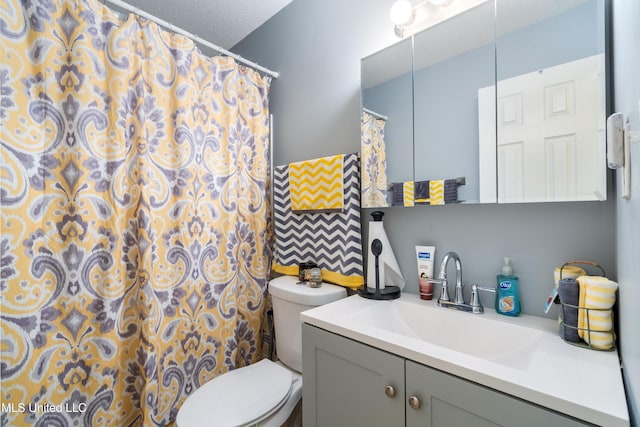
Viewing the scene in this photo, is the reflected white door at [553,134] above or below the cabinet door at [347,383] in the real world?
above

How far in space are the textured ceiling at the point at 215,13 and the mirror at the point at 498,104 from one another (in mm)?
976

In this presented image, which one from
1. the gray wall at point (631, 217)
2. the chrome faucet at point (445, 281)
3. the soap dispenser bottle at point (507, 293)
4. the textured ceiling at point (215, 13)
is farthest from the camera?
the textured ceiling at point (215, 13)

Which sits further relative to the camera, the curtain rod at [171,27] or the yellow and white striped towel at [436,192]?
the curtain rod at [171,27]

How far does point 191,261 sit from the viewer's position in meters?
1.42

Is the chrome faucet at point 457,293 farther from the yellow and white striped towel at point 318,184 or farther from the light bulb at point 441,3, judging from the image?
the light bulb at point 441,3

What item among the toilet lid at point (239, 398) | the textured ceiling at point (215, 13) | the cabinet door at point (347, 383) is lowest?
the toilet lid at point (239, 398)

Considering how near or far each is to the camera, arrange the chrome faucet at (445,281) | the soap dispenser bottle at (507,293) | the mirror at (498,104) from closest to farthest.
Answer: the mirror at (498,104) < the soap dispenser bottle at (507,293) < the chrome faucet at (445,281)

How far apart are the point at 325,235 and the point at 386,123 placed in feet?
2.05

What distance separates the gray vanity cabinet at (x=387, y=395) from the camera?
0.59 m

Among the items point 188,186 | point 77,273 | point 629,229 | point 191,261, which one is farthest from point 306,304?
point 629,229

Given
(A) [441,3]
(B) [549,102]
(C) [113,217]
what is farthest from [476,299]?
(C) [113,217]

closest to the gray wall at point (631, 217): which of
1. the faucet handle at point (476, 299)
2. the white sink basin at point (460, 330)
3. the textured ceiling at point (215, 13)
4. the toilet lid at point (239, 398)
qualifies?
the white sink basin at point (460, 330)

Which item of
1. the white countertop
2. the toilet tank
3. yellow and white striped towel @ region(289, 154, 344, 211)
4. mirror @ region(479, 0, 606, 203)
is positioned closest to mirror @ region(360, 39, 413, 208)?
yellow and white striped towel @ region(289, 154, 344, 211)

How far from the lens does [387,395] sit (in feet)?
2.50
